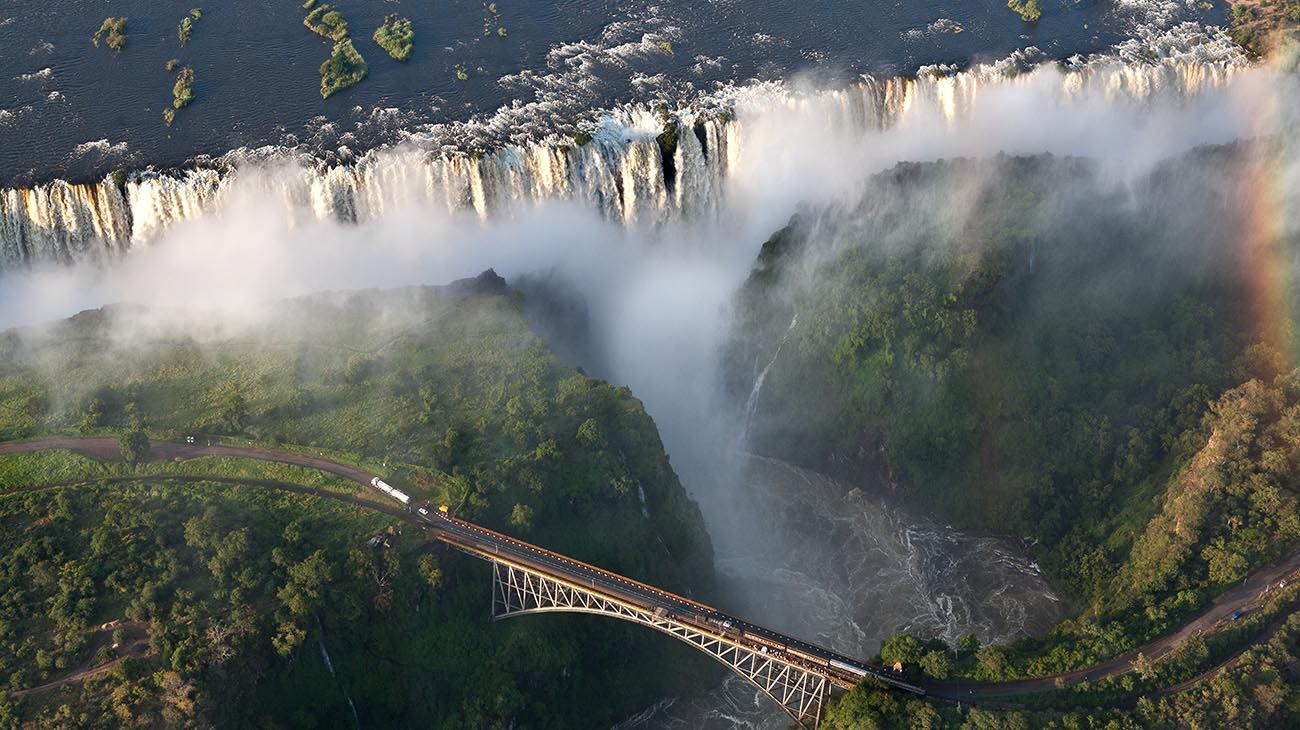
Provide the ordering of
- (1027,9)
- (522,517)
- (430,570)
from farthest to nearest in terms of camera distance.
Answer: (1027,9)
(522,517)
(430,570)

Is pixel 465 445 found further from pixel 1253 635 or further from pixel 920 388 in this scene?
pixel 1253 635

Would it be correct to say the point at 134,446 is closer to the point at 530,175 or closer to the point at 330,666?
the point at 330,666

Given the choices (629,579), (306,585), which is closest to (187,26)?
(306,585)

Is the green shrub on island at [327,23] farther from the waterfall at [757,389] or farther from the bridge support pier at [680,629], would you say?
the bridge support pier at [680,629]

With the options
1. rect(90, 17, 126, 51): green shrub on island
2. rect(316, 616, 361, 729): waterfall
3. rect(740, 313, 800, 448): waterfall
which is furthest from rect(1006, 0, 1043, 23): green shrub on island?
rect(316, 616, 361, 729): waterfall

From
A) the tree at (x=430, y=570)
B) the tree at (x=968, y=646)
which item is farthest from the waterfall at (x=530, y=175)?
the tree at (x=968, y=646)

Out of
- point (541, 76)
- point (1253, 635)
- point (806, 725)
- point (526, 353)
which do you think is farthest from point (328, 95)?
point (1253, 635)
